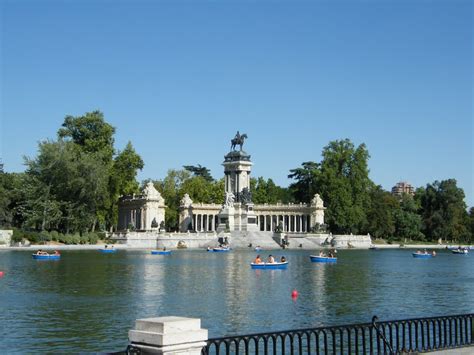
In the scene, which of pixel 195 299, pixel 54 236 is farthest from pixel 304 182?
pixel 195 299

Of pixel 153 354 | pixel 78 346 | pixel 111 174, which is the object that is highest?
pixel 111 174

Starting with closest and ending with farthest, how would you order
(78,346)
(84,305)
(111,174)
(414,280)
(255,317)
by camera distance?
(78,346), (255,317), (84,305), (414,280), (111,174)

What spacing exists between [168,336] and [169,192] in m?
112

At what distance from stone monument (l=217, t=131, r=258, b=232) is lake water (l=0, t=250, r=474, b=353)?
53.6 metres

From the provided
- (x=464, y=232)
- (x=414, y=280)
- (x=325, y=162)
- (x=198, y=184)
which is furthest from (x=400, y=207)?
(x=414, y=280)

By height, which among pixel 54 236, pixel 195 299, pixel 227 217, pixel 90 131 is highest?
pixel 90 131

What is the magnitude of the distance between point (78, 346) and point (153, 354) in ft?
38.3

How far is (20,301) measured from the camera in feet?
98.5

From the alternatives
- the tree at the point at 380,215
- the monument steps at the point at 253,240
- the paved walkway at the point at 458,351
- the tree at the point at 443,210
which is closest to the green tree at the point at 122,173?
the monument steps at the point at 253,240

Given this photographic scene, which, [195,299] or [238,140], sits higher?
[238,140]

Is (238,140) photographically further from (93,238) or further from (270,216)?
(93,238)

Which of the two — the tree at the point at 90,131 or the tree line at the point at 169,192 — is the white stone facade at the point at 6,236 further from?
the tree at the point at 90,131

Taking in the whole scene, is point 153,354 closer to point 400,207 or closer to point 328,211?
point 328,211

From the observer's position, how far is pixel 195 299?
31.9 metres
